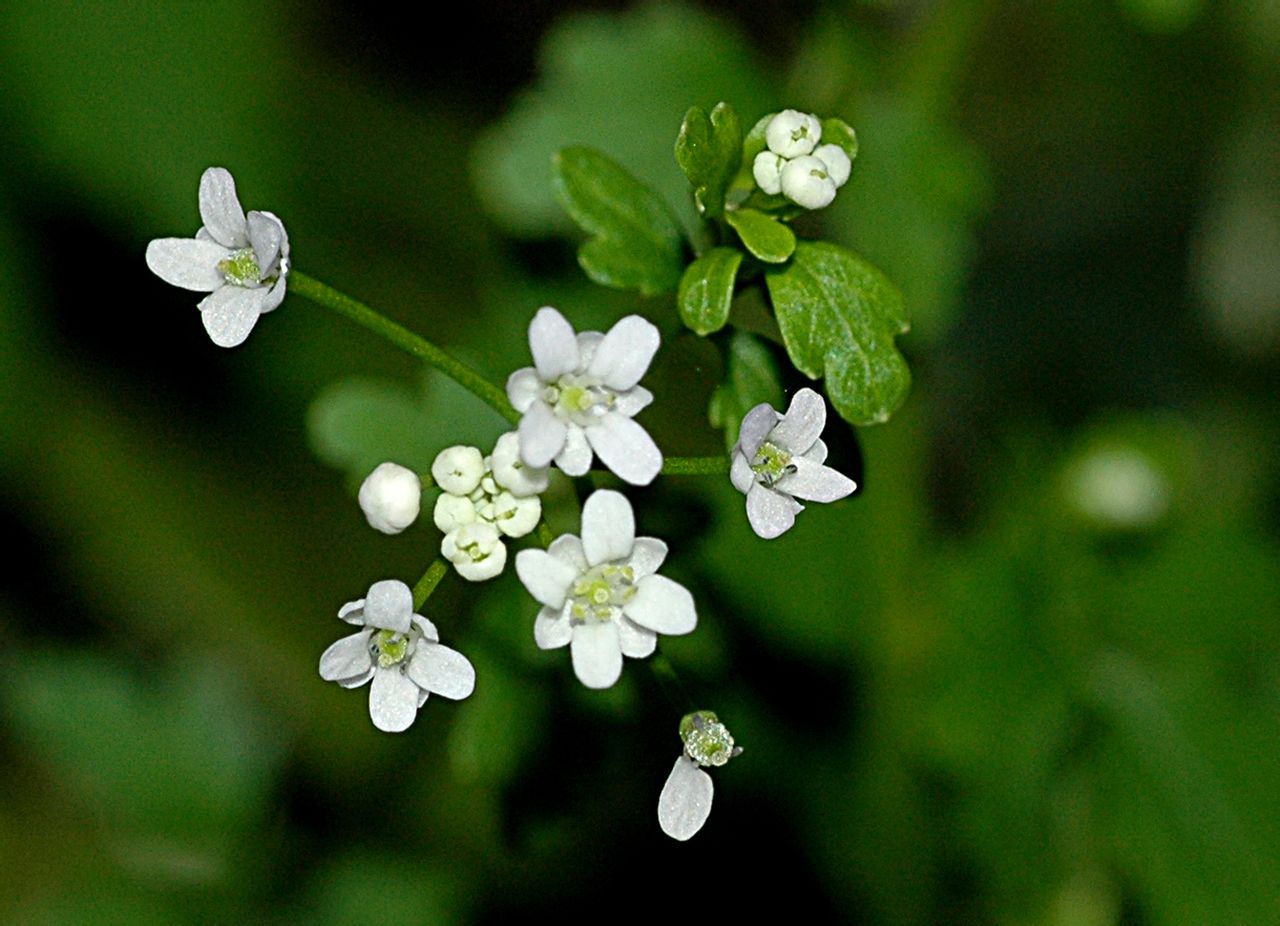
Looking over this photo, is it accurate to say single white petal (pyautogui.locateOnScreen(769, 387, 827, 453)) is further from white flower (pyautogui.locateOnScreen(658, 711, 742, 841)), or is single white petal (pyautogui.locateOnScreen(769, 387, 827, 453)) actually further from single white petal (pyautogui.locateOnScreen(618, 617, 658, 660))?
white flower (pyautogui.locateOnScreen(658, 711, 742, 841))

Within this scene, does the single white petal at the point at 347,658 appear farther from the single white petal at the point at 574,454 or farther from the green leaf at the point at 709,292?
the green leaf at the point at 709,292

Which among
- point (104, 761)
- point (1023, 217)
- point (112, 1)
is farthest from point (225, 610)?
point (1023, 217)

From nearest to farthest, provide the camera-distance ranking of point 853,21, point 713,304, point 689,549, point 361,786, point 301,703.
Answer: point 713,304
point 689,549
point 853,21
point 361,786
point 301,703

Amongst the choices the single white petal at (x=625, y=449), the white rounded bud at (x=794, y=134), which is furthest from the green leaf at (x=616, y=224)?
the single white petal at (x=625, y=449)

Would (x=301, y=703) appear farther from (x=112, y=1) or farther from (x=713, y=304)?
(x=713, y=304)

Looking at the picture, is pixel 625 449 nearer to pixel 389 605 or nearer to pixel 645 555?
pixel 645 555

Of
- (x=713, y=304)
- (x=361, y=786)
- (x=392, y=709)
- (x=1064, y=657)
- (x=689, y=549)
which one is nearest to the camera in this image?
(x=392, y=709)

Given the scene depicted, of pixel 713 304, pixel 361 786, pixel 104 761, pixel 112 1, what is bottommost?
pixel 104 761

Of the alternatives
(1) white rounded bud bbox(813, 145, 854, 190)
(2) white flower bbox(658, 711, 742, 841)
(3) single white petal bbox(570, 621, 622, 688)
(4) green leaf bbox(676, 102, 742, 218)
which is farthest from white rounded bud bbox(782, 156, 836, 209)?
(2) white flower bbox(658, 711, 742, 841)
